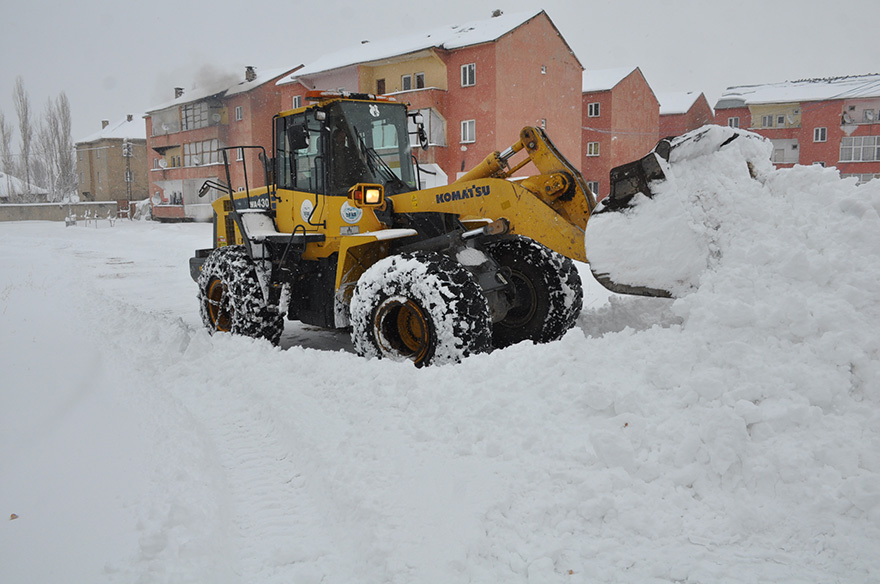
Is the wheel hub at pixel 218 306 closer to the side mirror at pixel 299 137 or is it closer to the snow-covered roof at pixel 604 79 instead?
the side mirror at pixel 299 137

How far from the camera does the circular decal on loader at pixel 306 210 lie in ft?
22.8

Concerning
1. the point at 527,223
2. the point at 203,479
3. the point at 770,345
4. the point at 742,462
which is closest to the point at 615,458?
the point at 742,462

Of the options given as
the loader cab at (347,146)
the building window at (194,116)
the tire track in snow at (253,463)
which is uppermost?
the building window at (194,116)

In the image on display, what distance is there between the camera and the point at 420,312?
5379 mm

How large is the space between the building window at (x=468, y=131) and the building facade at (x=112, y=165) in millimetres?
40611

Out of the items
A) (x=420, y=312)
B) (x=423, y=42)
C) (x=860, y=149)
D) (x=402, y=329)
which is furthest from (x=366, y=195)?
(x=860, y=149)

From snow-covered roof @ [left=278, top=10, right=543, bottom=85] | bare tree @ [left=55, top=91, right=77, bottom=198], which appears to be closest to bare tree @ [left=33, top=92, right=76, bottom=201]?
bare tree @ [left=55, top=91, right=77, bottom=198]

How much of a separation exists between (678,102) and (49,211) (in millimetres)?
45572

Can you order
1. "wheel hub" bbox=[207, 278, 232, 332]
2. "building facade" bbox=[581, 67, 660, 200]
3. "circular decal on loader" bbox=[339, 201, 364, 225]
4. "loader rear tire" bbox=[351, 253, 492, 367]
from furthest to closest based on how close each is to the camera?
1. "building facade" bbox=[581, 67, 660, 200]
2. "wheel hub" bbox=[207, 278, 232, 332]
3. "circular decal on loader" bbox=[339, 201, 364, 225]
4. "loader rear tire" bbox=[351, 253, 492, 367]

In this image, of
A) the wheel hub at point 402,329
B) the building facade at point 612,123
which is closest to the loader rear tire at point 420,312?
the wheel hub at point 402,329

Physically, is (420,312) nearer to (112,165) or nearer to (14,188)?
(112,165)

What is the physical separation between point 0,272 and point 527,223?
13741mm

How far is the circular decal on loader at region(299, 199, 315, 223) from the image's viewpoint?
6945mm

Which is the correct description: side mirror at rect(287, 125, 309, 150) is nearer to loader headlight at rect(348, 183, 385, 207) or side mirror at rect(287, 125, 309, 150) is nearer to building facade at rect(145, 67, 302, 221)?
loader headlight at rect(348, 183, 385, 207)
